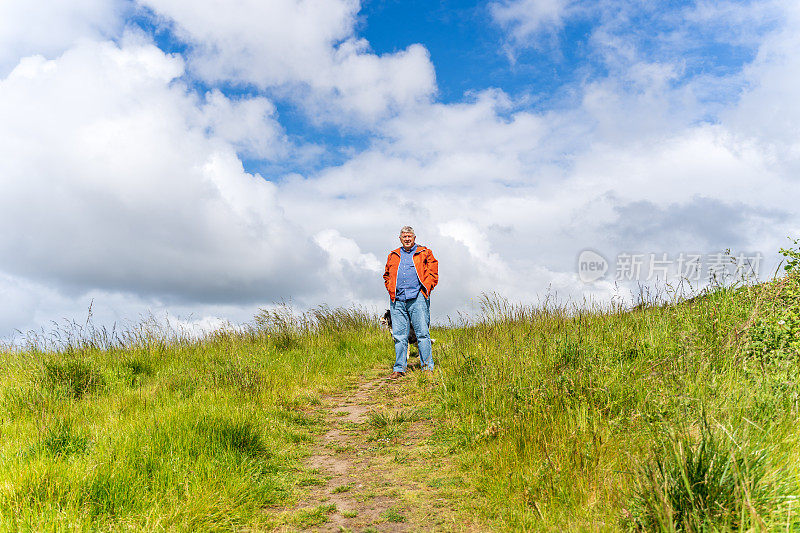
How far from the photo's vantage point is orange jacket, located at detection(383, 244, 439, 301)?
904cm

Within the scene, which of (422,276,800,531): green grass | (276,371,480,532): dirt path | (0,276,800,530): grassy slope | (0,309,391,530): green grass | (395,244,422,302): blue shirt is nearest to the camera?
(422,276,800,531): green grass

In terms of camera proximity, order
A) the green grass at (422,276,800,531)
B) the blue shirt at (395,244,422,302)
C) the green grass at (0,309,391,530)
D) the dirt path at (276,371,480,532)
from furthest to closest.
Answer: the blue shirt at (395,244,422,302) < the dirt path at (276,371,480,532) < the green grass at (0,309,391,530) < the green grass at (422,276,800,531)

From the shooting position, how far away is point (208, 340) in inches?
504

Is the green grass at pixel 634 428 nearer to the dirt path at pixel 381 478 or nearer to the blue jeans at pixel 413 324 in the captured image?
the dirt path at pixel 381 478

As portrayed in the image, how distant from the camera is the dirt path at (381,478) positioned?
3803mm

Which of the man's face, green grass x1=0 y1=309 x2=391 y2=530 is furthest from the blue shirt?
green grass x1=0 y1=309 x2=391 y2=530

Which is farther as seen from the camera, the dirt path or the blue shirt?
the blue shirt

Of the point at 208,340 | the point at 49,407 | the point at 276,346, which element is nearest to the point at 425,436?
the point at 49,407

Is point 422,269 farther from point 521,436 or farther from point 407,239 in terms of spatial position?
point 521,436

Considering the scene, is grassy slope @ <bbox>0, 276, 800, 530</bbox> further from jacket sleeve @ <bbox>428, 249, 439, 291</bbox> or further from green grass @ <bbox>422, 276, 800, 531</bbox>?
jacket sleeve @ <bbox>428, 249, 439, 291</bbox>

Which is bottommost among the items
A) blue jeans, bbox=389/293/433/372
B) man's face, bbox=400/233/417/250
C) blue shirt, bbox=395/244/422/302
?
blue jeans, bbox=389/293/433/372

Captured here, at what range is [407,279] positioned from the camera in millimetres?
9039

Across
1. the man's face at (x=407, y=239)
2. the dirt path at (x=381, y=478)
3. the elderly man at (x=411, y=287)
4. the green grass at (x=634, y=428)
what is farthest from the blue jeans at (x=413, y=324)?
the green grass at (x=634, y=428)

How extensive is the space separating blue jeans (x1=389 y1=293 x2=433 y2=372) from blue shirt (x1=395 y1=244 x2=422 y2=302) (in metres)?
0.13
